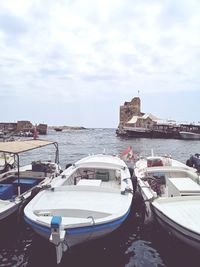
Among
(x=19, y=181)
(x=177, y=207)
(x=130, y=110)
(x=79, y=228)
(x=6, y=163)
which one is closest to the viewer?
(x=79, y=228)

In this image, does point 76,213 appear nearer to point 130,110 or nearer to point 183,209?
point 183,209

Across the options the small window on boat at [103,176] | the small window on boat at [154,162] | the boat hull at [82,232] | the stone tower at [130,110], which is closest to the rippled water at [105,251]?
the boat hull at [82,232]

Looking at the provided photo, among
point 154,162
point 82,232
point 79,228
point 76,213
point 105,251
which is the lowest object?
point 105,251

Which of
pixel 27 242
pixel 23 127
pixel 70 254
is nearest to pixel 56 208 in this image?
pixel 70 254

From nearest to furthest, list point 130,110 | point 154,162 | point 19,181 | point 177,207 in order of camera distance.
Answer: point 177,207 < point 19,181 < point 154,162 < point 130,110

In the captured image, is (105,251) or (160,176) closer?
(105,251)

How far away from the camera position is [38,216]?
705 cm

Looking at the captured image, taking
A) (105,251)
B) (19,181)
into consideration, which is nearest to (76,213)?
(105,251)

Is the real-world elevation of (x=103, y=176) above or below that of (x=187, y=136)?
above

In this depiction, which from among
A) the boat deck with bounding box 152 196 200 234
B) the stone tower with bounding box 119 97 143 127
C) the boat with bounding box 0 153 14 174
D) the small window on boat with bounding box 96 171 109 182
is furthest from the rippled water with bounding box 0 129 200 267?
the stone tower with bounding box 119 97 143 127

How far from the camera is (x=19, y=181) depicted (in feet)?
35.9

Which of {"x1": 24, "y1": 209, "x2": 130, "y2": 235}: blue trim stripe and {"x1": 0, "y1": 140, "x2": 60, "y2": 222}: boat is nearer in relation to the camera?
{"x1": 24, "y1": 209, "x2": 130, "y2": 235}: blue trim stripe

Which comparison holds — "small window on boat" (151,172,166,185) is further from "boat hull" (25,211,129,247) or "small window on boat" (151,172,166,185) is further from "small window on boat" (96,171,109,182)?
"boat hull" (25,211,129,247)

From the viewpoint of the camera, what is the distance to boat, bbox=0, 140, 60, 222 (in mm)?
8609
